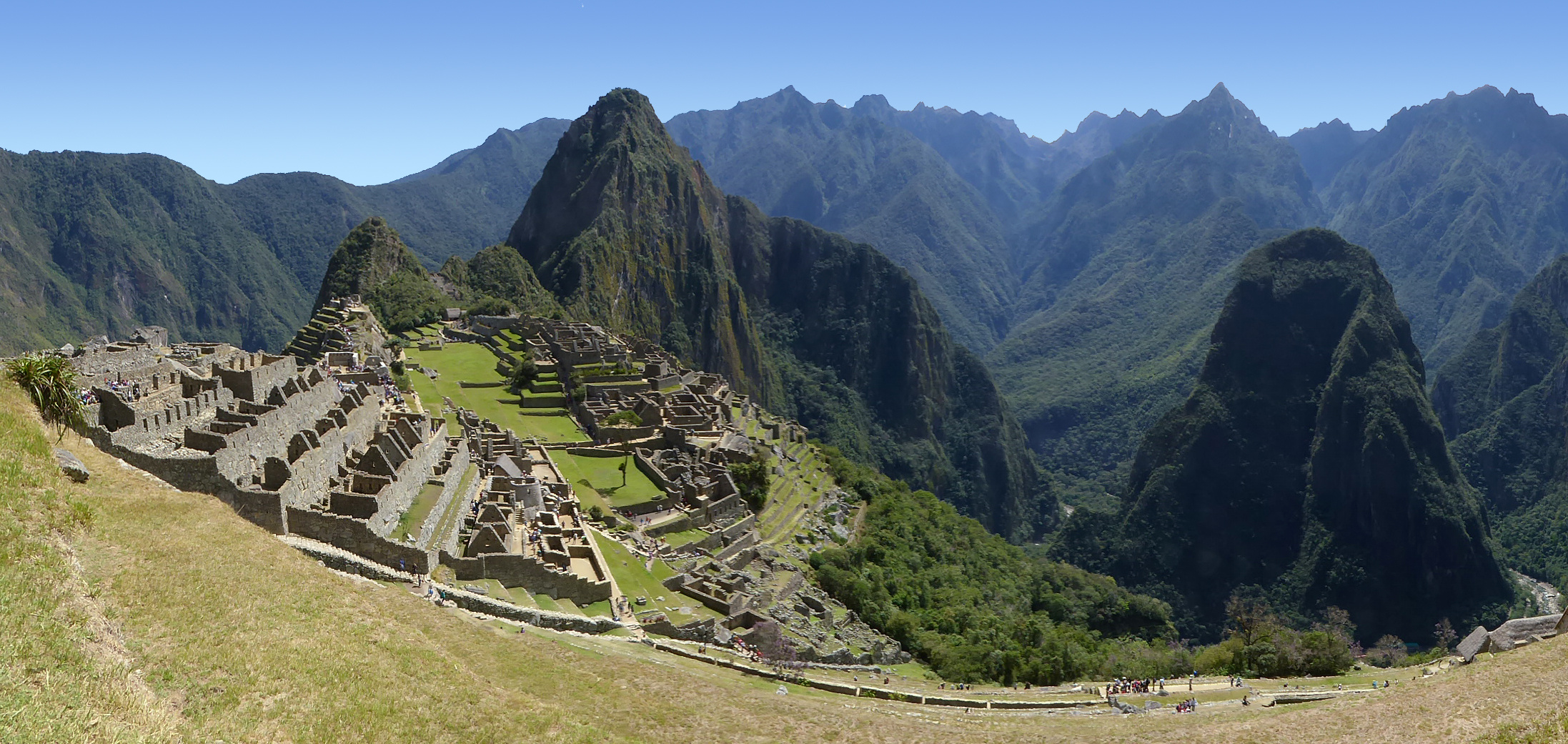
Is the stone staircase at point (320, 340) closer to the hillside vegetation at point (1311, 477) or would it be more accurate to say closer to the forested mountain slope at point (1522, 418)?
the hillside vegetation at point (1311, 477)

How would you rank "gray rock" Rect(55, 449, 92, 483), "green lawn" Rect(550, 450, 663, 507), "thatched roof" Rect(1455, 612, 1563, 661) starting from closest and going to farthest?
1. "gray rock" Rect(55, 449, 92, 483)
2. "thatched roof" Rect(1455, 612, 1563, 661)
3. "green lawn" Rect(550, 450, 663, 507)

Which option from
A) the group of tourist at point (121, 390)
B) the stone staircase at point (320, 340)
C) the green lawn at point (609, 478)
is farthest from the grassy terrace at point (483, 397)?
the group of tourist at point (121, 390)

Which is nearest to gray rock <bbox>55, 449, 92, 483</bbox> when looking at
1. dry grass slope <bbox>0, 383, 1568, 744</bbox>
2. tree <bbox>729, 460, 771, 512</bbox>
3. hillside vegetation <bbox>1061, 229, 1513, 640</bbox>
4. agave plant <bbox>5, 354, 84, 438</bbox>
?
dry grass slope <bbox>0, 383, 1568, 744</bbox>

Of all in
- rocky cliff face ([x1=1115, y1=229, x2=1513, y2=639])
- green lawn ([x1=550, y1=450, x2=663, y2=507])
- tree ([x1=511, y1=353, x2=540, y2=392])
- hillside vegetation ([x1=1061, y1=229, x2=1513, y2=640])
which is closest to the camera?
green lawn ([x1=550, y1=450, x2=663, y2=507])

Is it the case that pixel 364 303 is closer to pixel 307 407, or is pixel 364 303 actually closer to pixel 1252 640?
pixel 307 407

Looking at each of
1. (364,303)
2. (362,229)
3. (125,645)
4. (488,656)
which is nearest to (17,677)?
(125,645)

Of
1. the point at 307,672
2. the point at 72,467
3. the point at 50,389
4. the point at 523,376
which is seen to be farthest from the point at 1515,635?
the point at 523,376

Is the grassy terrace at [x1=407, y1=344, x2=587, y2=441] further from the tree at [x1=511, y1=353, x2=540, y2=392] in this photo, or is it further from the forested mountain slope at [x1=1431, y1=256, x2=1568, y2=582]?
the forested mountain slope at [x1=1431, y1=256, x2=1568, y2=582]
